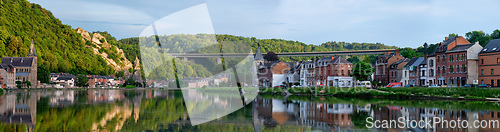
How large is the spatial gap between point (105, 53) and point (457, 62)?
15080cm

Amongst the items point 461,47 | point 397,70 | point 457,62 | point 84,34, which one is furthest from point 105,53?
point 461,47

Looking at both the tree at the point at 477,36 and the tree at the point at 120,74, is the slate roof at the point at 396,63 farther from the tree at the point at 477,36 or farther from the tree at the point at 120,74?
the tree at the point at 120,74

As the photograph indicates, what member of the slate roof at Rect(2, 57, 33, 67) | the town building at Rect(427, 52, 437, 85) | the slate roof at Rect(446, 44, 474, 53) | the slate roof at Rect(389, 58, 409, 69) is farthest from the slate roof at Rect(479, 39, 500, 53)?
the slate roof at Rect(2, 57, 33, 67)

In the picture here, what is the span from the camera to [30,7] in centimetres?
14712

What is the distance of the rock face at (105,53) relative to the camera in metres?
172

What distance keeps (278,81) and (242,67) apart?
340 inches

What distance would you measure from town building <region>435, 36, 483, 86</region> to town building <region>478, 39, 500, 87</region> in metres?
0.61

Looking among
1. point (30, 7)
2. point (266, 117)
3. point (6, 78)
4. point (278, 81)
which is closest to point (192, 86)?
point (278, 81)

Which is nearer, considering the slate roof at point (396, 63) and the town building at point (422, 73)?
the town building at point (422, 73)

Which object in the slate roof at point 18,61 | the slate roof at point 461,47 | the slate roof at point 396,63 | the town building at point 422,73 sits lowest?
the town building at point 422,73

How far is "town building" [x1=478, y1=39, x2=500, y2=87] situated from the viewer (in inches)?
1850

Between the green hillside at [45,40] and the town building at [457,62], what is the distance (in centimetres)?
8582

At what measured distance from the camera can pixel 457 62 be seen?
50219 mm

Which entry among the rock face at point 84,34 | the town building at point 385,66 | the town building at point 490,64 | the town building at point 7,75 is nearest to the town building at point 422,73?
the town building at point 385,66
